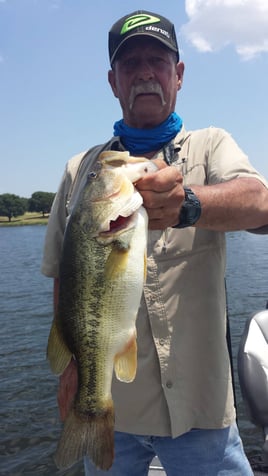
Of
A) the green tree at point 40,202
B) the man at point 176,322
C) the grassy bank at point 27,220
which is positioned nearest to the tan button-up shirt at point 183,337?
the man at point 176,322

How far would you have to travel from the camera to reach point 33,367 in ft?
38.6

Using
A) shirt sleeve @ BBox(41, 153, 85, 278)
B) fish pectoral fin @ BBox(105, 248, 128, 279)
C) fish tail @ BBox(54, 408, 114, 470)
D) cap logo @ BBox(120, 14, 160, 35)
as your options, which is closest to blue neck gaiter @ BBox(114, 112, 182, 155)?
shirt sleeve @ BBox(41, 153, 85, 278)

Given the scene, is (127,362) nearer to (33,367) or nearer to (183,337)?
(183,337)

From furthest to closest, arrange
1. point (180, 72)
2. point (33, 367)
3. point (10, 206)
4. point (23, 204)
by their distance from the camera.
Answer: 1. point (23, 204)
2. point (10, 206)
3. point (33, 367)
4. point (180, 72)

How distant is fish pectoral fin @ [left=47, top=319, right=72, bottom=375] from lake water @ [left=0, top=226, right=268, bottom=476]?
19.6 ft

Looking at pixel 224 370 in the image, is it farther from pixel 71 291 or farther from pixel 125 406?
pixel 71 291

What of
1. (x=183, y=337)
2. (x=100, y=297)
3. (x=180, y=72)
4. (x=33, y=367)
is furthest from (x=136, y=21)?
(x=33, y=367)

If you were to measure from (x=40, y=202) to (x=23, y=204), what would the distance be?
4.57 meters

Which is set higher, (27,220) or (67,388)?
(67,388)

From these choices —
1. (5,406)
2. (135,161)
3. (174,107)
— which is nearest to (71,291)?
(135,161)

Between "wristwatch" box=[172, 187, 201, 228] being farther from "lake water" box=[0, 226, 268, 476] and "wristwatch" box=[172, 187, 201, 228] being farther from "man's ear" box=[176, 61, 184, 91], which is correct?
"lake water" box=[0, 226, 268, 476]

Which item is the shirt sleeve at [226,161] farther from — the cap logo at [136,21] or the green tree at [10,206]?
the green tree at [10,206]

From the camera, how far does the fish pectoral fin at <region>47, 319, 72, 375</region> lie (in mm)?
2246

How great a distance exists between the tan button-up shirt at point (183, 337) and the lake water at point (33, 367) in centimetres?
547
